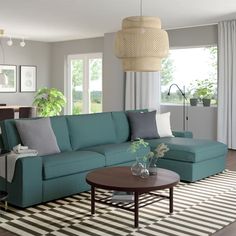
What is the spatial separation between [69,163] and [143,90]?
4.84 metres

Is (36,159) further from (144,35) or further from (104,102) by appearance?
(104,102)

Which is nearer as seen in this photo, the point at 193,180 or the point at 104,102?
the point at 193,180

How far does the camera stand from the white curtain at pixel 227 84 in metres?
7.42

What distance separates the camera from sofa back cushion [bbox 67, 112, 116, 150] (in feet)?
16.6

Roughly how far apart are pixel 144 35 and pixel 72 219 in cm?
186

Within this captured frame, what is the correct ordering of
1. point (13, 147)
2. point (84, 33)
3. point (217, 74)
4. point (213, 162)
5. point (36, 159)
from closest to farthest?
point (36, 159) → point (13, 147) → point (213, 162) → point (217, 74) → point (84, 33)

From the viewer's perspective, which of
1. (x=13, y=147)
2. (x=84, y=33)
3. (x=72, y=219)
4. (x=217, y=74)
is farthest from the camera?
(x=84, y=33)

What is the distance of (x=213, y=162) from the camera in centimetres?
529

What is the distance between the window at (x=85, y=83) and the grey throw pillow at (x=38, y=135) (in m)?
5.86

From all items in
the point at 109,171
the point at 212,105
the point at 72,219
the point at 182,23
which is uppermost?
the point at 182,23

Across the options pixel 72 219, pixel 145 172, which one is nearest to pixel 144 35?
pixel 145 172

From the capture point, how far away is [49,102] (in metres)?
10.2

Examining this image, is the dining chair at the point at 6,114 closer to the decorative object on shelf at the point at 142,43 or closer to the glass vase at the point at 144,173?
the decorative object on shelf at the point at 142,43

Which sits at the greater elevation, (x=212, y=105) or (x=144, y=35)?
(x=144, y=35)
